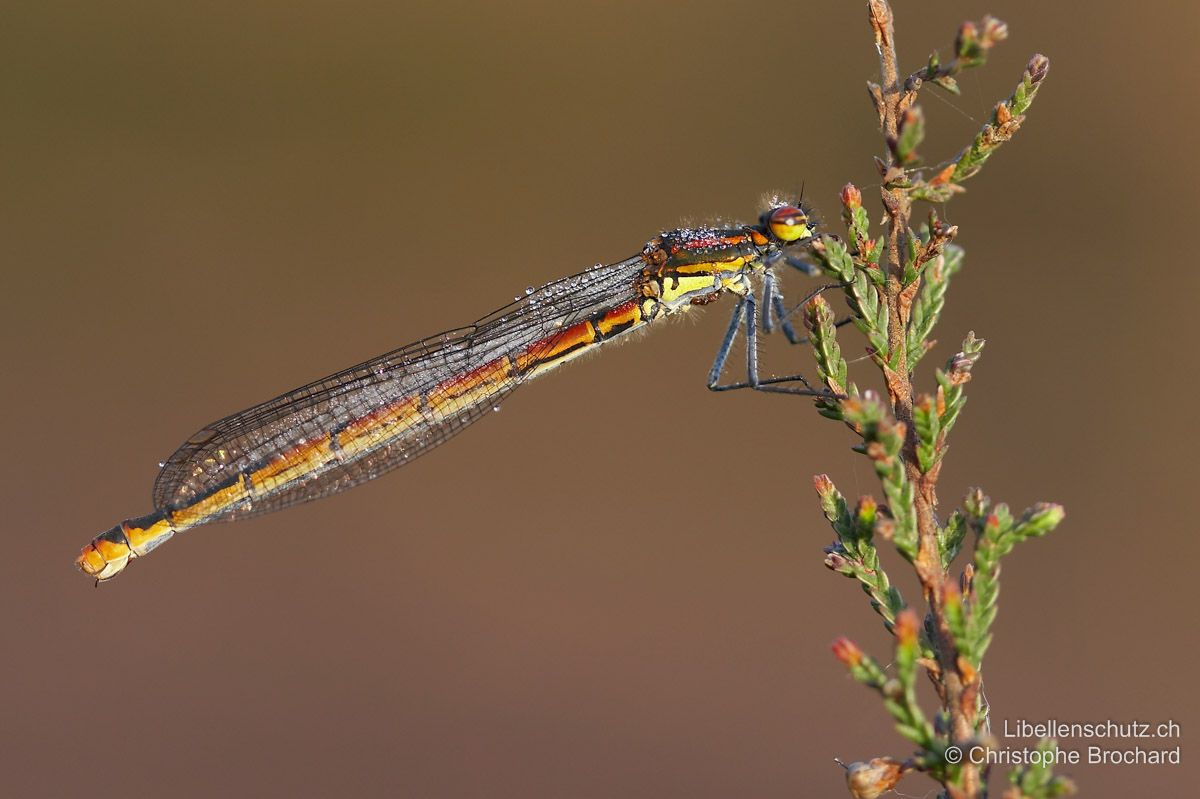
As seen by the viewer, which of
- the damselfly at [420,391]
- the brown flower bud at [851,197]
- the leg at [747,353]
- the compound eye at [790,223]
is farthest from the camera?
the damselfly at [420,391]

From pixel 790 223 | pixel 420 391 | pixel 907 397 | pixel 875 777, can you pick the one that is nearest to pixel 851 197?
pixel 907 397

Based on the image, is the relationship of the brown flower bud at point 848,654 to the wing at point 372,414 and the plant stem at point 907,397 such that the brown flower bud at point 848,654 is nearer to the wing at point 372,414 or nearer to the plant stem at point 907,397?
the plant stem at point 907,397

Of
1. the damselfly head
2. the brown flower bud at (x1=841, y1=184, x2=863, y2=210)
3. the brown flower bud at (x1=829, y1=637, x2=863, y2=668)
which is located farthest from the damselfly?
the brown flower bud at (x1=829, y1=637, x2=863, y2=668)

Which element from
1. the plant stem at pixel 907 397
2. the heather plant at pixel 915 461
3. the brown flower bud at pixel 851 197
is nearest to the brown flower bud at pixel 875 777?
the heather plant at pixel 915 461

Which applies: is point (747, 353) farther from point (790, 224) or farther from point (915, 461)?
point (915, 461)

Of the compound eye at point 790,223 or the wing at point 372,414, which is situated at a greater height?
the compound eye at point 790,223

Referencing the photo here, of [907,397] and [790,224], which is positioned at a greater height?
[790,224]

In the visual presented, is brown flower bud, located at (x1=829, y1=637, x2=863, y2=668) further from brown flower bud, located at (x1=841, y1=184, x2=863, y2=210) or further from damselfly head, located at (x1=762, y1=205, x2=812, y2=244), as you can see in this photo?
damselfly head, located at (x1=762, y1=205, x2=812, y2=244)
